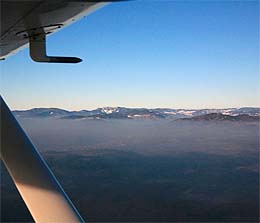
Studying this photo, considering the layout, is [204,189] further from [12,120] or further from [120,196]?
[12,120]

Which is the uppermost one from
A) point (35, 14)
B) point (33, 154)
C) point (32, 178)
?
point (35, 14)

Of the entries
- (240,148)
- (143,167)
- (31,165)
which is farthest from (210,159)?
(31,165)

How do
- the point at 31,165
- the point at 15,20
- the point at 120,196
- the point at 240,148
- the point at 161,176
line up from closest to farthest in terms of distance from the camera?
the point at 15,20
the point at 31,165
the point at 120,196
the point at 161,176
the point at 240,148

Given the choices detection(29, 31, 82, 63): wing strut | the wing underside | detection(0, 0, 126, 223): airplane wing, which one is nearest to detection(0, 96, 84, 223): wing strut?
detection(0, 0, 126, 223): airplane wing

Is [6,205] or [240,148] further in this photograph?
[240,148]

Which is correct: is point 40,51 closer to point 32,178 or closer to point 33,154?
point 33,154

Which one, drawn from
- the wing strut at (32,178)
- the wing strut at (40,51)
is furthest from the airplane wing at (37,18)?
the wing strut at (32,178)

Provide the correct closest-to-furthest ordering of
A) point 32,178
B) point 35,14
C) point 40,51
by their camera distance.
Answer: point 35,14 → point 40,51 → point 32,178

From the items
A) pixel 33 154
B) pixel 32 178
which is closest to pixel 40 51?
pixel 33 154
